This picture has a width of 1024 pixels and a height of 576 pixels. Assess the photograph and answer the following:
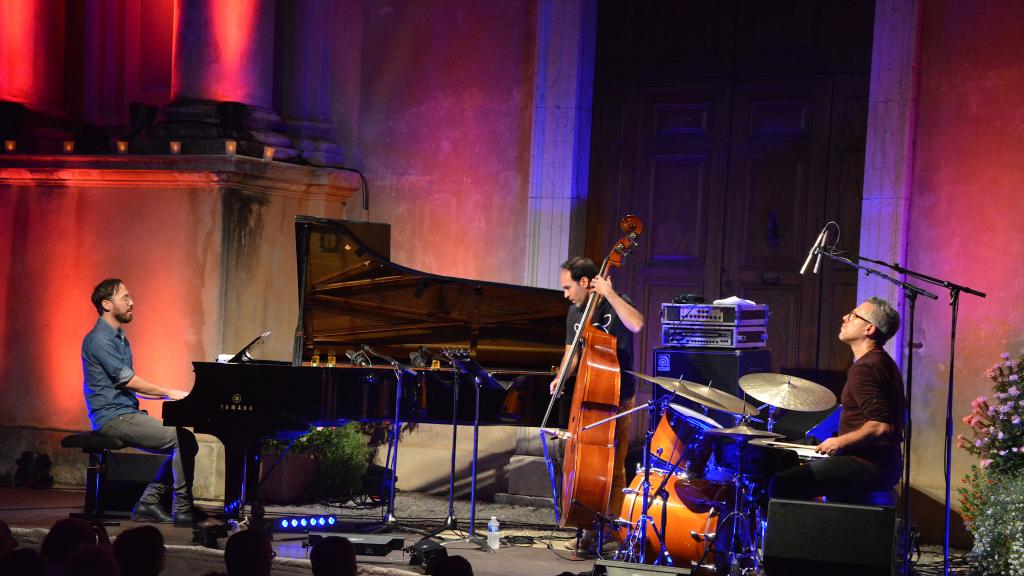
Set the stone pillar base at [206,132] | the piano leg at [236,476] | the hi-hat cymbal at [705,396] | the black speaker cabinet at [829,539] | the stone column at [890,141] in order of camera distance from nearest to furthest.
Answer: the black speaker cabinet at [829,539]
the hi-hat cymbal at [705,396]
the piano leg at [236,476]
the stone column at [890,141]
the stone pillar base at [206,132]

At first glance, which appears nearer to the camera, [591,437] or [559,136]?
[591,437]

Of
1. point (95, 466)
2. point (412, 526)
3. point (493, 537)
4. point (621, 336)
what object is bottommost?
point (412, 526)

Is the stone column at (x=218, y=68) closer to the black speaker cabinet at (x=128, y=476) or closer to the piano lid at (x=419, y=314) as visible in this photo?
the piano lid at (x=419, y=314)

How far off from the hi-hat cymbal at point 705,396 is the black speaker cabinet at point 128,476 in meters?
3.68

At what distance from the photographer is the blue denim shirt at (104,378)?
759cm

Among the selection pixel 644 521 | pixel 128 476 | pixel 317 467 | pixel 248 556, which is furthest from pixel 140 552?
pixel 317 467

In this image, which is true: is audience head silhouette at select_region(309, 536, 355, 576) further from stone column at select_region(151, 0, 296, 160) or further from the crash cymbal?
stone column at select_region(151, 0, 296, 160)

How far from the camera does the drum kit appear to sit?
19.1 ft

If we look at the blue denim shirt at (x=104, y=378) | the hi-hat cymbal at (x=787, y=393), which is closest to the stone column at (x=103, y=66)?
the blue denim shirt at (x=104, y=378)

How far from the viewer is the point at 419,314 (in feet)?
24.8

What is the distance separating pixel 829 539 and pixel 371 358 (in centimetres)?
330

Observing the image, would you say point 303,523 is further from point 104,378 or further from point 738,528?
point 738,528

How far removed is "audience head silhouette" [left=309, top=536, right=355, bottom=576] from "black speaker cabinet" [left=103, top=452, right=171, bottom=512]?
470 centimetres

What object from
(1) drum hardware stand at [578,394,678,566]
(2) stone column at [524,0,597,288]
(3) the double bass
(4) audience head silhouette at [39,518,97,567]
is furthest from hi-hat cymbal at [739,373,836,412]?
(4) audience head silhouette at [39,518,97,567]
